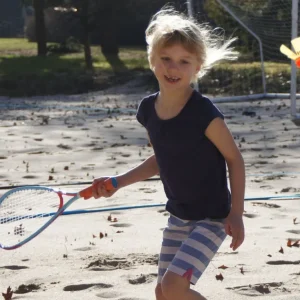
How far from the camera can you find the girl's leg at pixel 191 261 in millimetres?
3447

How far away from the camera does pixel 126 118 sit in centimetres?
1388

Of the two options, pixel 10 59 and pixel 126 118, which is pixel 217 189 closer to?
pixel 126 118

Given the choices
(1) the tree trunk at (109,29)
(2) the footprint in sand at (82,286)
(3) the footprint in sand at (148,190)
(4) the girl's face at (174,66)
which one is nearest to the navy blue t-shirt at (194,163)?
(4) the girl's face at (174,66)

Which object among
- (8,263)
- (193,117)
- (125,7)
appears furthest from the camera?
(125,7)

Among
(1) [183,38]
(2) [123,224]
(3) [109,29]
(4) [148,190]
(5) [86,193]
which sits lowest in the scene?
(3) [109,29]

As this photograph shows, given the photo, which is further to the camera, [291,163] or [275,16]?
[275,16]

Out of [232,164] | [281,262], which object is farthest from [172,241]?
[281,262]

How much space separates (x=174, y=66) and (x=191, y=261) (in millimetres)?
854

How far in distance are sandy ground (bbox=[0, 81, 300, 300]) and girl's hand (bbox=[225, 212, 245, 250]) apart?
92 cm

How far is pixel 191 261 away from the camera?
3494 mm

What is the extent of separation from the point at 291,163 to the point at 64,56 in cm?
1807

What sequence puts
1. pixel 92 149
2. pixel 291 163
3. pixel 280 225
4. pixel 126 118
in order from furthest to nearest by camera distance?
pixel 126 118 < pixel 92 149 < pixel 291 163 < pixel 280 225

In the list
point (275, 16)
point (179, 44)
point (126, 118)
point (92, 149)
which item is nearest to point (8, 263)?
point (179, 44)

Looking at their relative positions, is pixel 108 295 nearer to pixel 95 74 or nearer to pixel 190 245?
pixel 190 245
